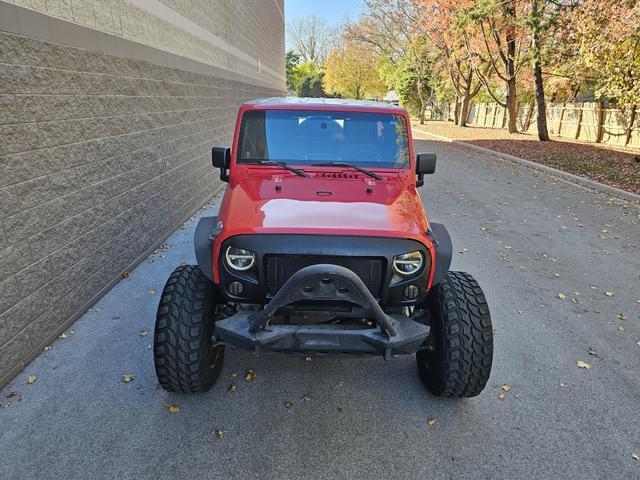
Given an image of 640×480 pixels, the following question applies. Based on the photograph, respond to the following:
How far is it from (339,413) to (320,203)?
140cm

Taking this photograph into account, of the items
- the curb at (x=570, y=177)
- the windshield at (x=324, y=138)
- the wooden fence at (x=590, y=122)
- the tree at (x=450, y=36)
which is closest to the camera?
the windshield at (x=324, y=138)

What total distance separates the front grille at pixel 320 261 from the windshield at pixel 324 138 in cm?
124

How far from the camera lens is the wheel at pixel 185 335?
107 inches

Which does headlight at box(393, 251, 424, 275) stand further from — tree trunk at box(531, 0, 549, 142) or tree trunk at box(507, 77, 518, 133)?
tree trunk at box(507, 77, 518, 133)

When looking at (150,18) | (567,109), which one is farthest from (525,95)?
(150,18)

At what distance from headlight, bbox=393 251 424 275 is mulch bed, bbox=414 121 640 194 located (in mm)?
9085

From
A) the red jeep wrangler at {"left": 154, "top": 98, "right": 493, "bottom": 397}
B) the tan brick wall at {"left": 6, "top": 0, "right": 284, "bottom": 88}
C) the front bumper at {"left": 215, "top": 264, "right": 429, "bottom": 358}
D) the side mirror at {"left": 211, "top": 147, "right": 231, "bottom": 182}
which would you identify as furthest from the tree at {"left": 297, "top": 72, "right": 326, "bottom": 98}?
the front bumper at {"left": 215, "top": 264, "right": 429, "bottom": 358}

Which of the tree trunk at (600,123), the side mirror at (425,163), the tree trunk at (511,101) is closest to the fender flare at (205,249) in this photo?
the side mirror at (425,163)

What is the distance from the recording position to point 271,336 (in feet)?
7.97

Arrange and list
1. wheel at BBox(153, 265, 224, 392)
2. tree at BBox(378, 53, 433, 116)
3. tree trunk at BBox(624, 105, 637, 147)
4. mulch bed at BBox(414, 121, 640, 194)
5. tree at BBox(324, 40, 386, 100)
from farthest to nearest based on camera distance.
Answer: tree at BBox(324, 40, 386, 100)
tree at BBox(378, 53, 433, 116)
tree trunk at BBox(624, 105, 637, 147)
mulch bed at BBox(414, 121, 640, 194)
wheel at BBox(153, 265, 224, 392)

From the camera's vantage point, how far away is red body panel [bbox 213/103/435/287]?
2645 millimetres

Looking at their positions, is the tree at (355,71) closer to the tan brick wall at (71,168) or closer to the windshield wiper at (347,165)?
the tan brick wall at (71,168)

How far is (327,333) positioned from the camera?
2455mm

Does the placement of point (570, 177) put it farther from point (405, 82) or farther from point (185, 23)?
point (405, 82)
